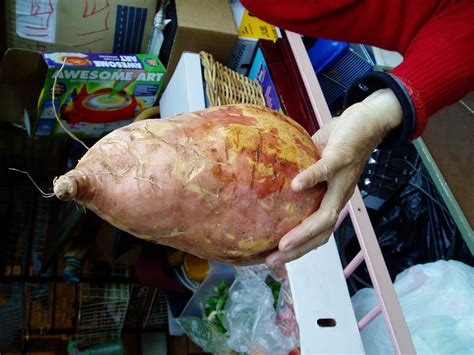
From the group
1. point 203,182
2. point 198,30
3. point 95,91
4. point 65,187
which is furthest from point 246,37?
point 65,187

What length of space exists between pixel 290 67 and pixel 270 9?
1.74 feet

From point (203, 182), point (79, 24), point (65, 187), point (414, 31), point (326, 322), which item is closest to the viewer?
point (65, 187)

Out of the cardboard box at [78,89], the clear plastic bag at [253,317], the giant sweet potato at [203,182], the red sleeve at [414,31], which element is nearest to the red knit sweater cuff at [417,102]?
the red sleeve at [414,31]

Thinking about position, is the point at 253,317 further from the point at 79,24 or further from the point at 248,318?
the point at 79,24

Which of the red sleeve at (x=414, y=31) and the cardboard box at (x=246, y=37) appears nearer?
the red sleeve at (x=414, y=31)

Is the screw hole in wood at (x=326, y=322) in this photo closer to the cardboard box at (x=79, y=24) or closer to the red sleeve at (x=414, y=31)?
the red sleeve at (x=414, y=31)

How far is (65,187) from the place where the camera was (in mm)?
627

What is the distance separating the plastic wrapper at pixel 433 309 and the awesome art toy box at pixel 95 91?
3.62 ft

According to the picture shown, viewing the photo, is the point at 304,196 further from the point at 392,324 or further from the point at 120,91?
the point at 120,91

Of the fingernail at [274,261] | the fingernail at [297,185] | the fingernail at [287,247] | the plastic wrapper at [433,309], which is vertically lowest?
the plastic wrapper at [433,309]

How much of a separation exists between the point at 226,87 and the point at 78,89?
0.55m

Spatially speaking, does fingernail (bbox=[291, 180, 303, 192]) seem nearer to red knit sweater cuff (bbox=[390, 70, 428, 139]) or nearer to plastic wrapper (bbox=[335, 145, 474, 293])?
red knit sweater cuff (bbox=[390, 70, 428, 139])

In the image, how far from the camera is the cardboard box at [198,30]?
A: 163cm

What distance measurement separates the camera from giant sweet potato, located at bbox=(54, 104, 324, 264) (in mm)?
706
